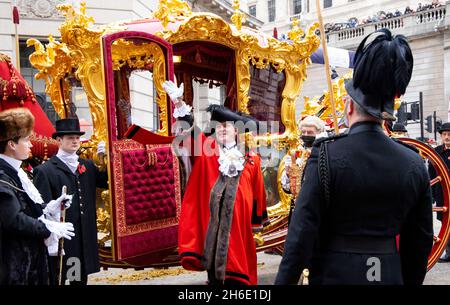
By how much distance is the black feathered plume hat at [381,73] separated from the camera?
2.34 metres

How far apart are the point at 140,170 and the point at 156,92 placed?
2.95 feet

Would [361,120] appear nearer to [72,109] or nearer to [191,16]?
[191,16]

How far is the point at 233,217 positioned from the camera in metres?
4.23

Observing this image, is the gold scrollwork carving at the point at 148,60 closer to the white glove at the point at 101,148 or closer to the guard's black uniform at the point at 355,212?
the white glove at the point at 101,148

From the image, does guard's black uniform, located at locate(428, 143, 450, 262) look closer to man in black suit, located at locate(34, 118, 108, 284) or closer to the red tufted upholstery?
the red tufted upholstery

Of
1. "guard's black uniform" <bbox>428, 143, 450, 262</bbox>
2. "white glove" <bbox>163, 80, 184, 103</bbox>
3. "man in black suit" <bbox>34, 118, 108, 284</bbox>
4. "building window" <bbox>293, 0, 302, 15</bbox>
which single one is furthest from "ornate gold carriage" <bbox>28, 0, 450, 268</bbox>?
"building window" <bbox>293, 0, 302, 15</bbox>

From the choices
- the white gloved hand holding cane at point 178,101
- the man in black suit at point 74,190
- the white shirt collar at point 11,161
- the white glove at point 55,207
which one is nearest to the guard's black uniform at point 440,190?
the white gloved hand holding cane at point 178,101

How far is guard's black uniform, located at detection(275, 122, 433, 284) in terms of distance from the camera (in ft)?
7.70

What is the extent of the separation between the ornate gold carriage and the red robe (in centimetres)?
45

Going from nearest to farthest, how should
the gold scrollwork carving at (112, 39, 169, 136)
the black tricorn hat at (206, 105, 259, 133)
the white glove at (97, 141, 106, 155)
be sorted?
the black tricorn hat at (206, 105, 259, 133) → the white glove at (97, 141, 106, 155) → the gold scrollwork carving at (112, 39, 169, 136)

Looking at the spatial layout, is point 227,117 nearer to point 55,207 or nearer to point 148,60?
point 148,60

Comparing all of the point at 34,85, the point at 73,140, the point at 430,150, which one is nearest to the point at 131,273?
the point at 73,140

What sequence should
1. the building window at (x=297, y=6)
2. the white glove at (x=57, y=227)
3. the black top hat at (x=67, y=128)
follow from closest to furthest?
the white glove at (x=57, y=227) < the black top hat at (x=67, y=128) < the building window at (x=297, y=6)

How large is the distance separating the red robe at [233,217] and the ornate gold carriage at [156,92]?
0.45 meters
